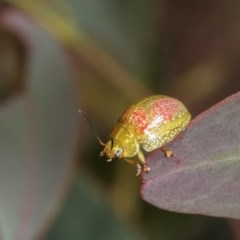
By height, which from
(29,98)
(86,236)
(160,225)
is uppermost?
(29,98)

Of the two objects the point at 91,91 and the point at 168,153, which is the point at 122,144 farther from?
the point at 91,91

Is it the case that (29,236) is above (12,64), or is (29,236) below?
below

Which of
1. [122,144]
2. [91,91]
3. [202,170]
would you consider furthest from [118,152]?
[91,91]

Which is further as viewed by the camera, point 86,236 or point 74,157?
point 86,236

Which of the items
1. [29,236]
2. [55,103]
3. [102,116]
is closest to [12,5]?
[102,116]

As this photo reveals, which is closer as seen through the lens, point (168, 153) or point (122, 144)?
point (168, 153)

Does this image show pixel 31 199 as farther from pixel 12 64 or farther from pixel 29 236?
pixel 12 64
